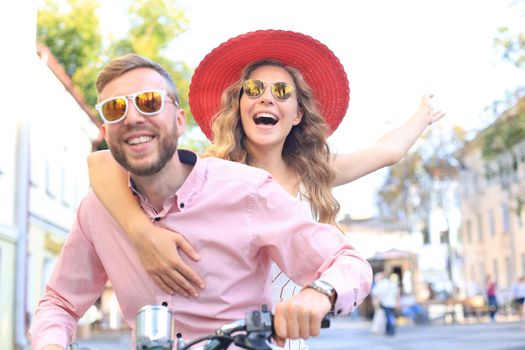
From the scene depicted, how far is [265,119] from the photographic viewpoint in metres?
4.03

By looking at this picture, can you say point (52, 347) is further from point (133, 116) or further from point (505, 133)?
point (505, 133)

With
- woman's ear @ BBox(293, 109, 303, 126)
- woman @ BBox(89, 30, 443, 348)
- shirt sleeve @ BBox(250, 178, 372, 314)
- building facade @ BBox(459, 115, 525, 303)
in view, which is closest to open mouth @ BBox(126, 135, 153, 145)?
shirt sleeve @ BBox(250, 178, 372, 314)

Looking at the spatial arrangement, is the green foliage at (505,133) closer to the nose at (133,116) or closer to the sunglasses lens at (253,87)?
the sunglasses lens at (253,87)

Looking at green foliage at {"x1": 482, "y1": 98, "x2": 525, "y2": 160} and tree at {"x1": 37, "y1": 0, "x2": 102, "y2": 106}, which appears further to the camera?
tree at {"x1": 37, "y1": 0, "x2": 102, "y2": 106}

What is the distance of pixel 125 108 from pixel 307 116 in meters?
1.85

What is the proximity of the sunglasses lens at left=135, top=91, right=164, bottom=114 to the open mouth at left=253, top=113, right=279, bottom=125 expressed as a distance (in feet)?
5.12

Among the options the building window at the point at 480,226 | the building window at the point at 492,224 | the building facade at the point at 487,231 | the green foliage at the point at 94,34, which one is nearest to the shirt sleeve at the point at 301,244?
the green foliage at the point at 94,34

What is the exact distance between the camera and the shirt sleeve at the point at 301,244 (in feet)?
7.84

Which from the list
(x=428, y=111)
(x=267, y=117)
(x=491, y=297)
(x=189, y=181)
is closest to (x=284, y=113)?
(x=267, y=117)

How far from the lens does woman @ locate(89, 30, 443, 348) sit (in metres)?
3.97

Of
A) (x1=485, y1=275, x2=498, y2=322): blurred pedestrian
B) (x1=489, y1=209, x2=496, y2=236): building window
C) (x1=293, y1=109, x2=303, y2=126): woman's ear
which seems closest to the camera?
(x1=293, y1=109, x2=303, y2=126): woman's ear

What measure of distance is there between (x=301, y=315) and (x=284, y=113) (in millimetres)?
1914

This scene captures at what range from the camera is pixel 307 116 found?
13.8 feet

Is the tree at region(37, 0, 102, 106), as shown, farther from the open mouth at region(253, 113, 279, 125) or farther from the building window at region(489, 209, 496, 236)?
the building window at region(489, 209, 496, 236)
